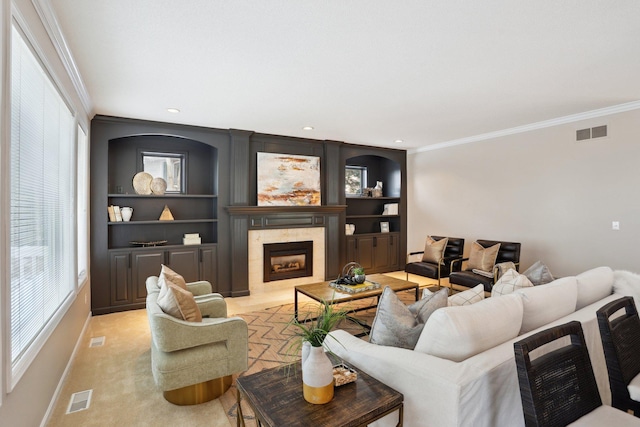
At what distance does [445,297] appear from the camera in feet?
6.57

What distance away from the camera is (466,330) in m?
1.59

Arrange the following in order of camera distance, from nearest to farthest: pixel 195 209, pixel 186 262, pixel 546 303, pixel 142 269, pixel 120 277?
1. pixel 546 303
2. pixel 120 277
3. pixel 142 269
4. pixel 186 262
5. pixel 195 209

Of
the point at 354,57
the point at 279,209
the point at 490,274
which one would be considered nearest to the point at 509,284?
the point at 354,57

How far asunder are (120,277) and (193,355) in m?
2.74

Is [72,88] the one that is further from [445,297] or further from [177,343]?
[445,297]

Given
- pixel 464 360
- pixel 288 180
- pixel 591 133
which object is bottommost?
pixel 464 360

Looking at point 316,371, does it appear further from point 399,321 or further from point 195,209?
point 195,209

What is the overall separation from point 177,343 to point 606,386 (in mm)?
2891

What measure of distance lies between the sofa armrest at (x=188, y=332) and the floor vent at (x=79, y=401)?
0.69m

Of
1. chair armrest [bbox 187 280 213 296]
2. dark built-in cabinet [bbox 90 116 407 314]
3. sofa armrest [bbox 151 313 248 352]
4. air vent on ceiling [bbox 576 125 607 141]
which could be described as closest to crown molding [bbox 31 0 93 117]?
dark built-in cabinet [bbox 90 116 407 314]

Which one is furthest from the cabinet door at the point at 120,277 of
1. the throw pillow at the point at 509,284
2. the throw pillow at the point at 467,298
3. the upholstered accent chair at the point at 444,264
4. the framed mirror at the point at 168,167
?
the throw pillow at the point at 509,284

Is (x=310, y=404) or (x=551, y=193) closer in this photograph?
(x=310, y=404)

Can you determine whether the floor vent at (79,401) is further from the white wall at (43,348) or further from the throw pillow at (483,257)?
the throw pillow at (483,257)

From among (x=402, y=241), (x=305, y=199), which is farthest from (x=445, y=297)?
(x=402, y=241)
